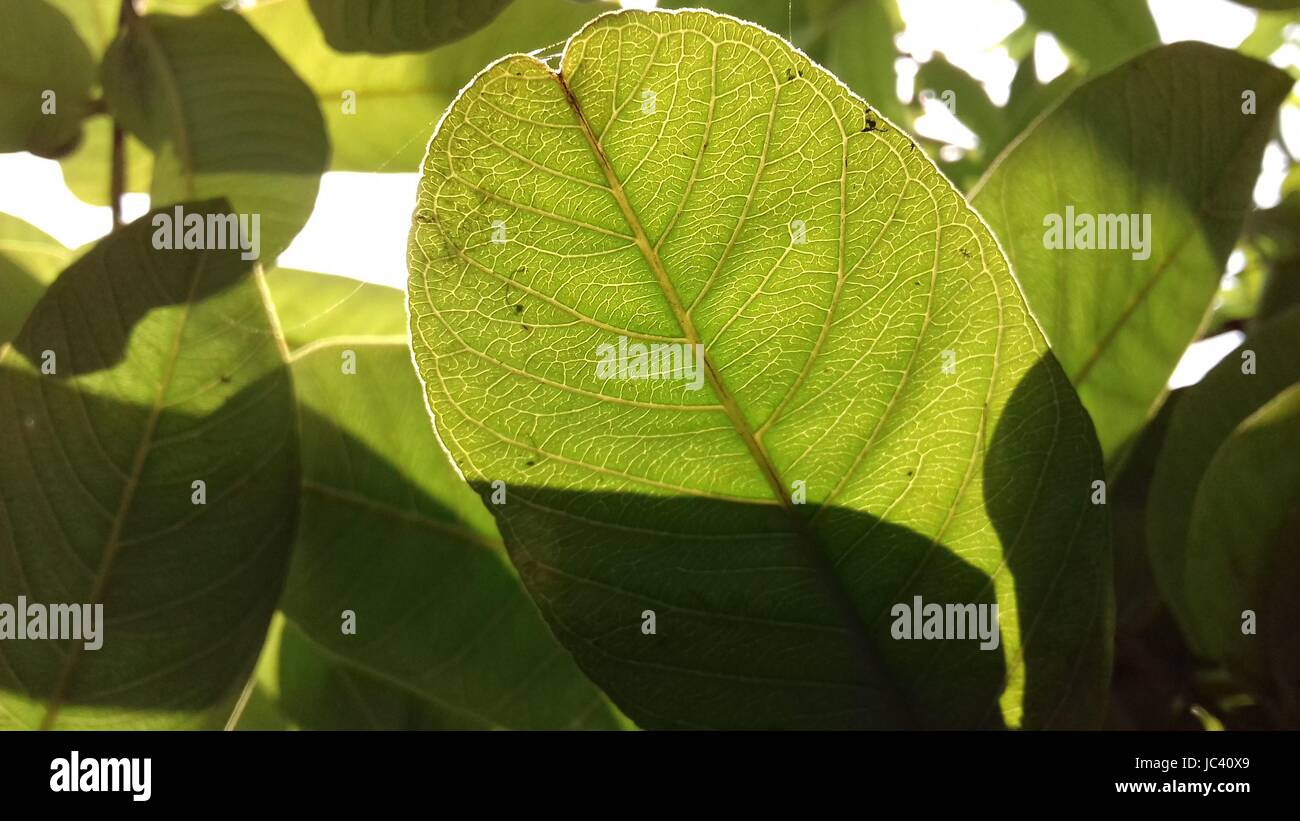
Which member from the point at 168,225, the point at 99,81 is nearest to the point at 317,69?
the point at 99,81

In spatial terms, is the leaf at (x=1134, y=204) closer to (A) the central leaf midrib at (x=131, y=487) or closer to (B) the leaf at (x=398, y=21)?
(B) the leaf at (x=398, y=21)

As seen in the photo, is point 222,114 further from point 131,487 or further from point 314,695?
point 314,695

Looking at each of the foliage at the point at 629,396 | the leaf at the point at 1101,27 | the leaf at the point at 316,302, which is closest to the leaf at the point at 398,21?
the foliage at the point at 629,396

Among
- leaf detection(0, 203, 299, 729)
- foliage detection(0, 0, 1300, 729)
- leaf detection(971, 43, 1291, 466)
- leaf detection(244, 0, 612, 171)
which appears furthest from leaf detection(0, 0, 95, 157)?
leaf detection(971, 43, 1291, 466)

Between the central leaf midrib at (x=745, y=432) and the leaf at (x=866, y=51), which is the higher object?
the leaf at (x=866, y=51)

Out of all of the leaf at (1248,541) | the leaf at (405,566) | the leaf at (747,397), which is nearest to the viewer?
the leaf at (747,397)

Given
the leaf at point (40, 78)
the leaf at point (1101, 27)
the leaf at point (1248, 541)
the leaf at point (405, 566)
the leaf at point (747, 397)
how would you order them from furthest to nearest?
the leaf at point (1101, 27) < the leaf at point (40, 78) < the leaf at point (405, 566) < the leaf at point (1248, 541) < the leaf at point (747, 397)

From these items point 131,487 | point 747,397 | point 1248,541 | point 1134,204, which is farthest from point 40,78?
Answer: point 1248,541
